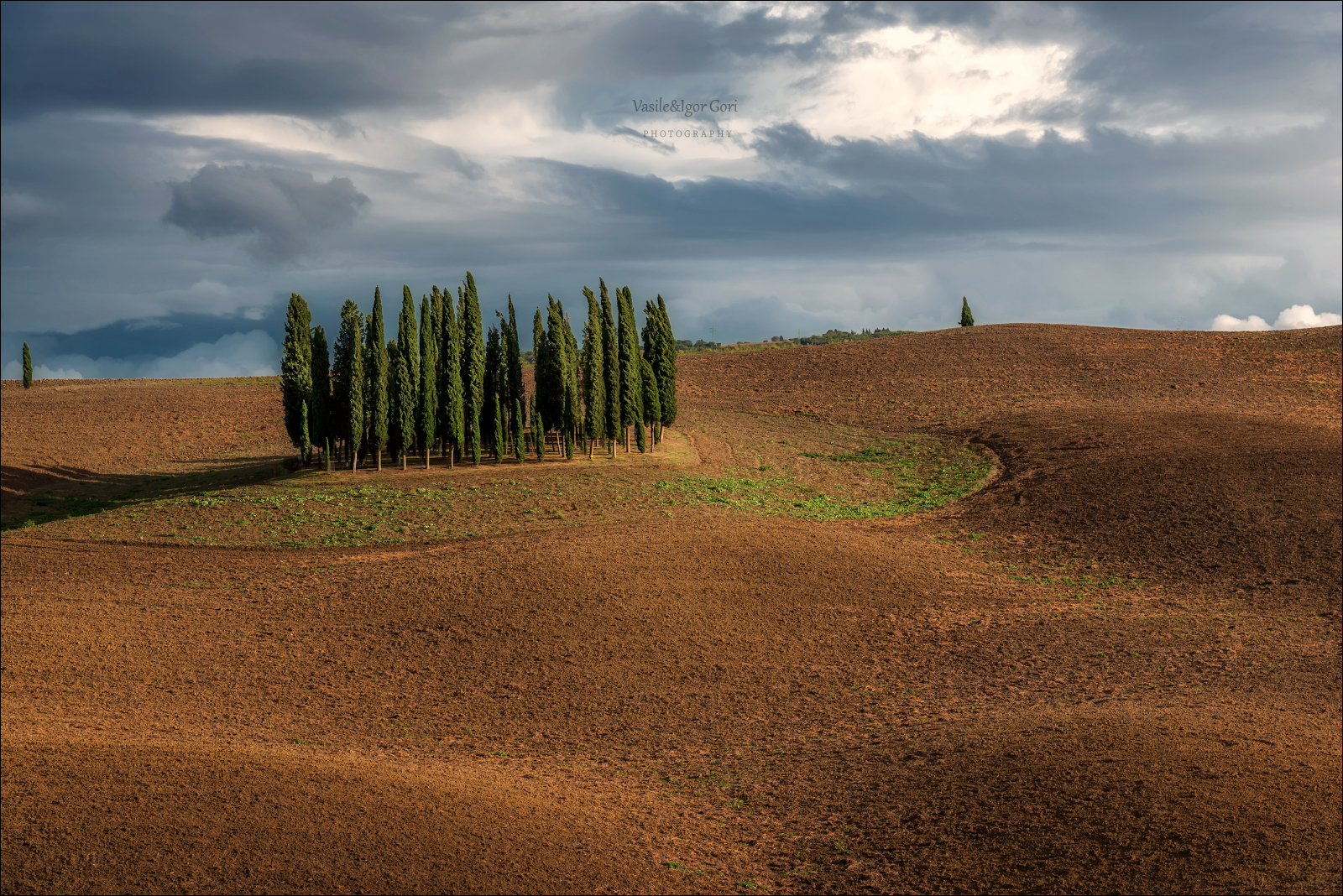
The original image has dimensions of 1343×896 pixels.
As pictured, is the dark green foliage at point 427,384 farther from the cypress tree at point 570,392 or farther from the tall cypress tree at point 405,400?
the cypress tree at point 570,392

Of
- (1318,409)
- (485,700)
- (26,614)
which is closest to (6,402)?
(26,614)

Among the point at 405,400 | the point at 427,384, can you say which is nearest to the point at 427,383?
the point at 427,384

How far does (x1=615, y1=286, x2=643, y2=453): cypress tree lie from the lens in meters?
39.7

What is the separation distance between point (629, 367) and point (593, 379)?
238 centimetres

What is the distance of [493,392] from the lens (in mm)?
38469

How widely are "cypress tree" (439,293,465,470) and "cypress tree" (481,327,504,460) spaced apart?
159cm

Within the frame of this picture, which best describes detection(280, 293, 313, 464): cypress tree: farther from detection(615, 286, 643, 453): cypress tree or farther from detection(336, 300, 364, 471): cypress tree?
detection(615, 286, 643, 453): cypress tree

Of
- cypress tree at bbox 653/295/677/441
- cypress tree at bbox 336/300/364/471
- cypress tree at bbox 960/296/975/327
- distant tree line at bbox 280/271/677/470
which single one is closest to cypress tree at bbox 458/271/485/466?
distant tree line at bbox 280/271/677/470

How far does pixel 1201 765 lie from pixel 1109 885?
149 inches

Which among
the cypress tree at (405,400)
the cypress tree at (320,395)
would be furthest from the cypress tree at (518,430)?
the cypress tree at (320,395)

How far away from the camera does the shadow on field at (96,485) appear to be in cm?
3494

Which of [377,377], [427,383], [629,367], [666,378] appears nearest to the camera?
[377,377]

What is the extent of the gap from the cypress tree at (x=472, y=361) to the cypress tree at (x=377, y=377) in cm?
328

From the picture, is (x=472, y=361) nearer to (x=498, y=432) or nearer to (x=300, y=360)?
(x=498, y=432)
